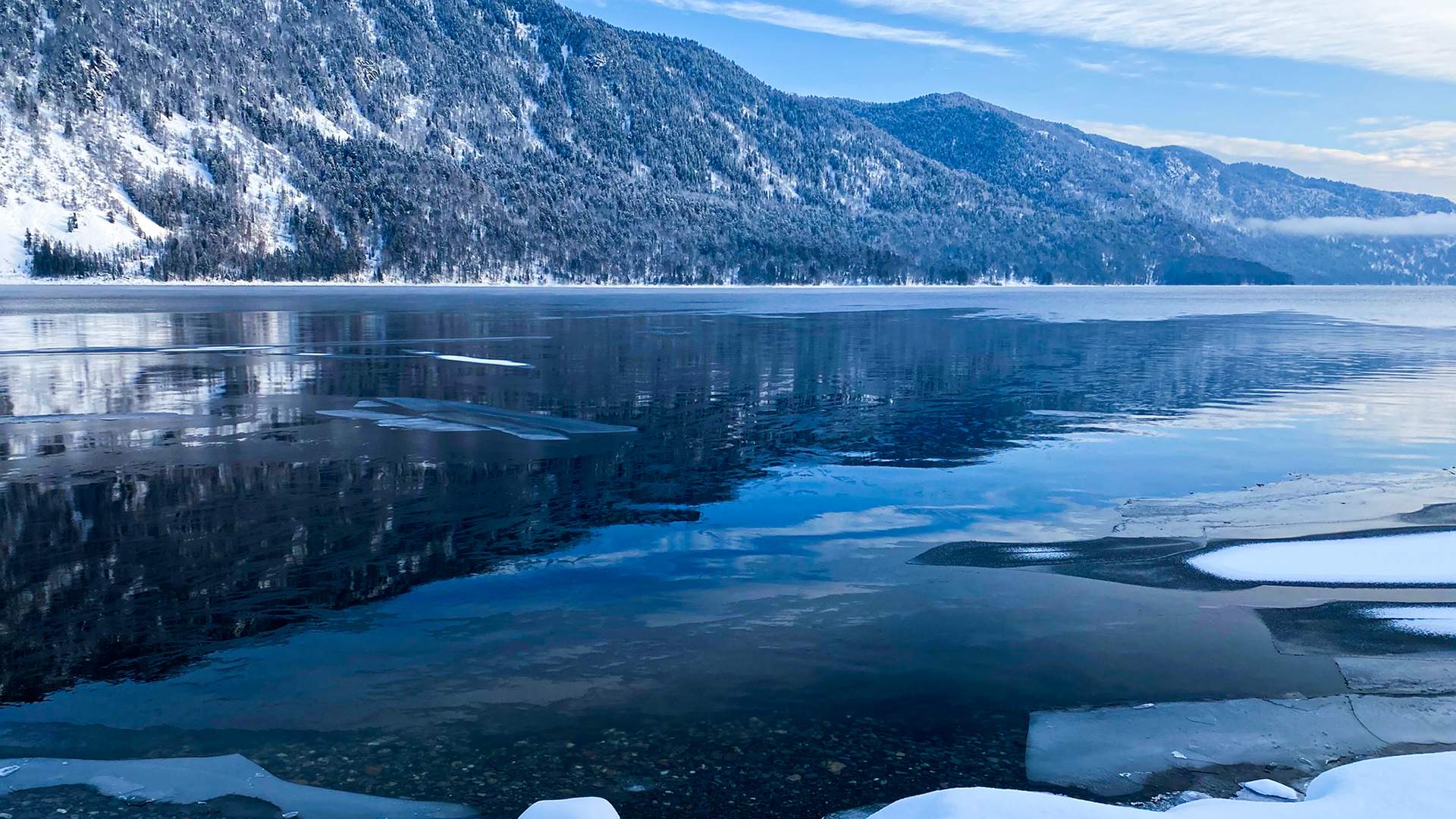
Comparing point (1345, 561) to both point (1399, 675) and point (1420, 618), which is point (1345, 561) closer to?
point (1420, 618)

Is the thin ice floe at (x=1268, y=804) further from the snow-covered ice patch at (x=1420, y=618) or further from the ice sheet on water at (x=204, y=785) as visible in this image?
the snow-covered ice patch at (x=1420, y=618)

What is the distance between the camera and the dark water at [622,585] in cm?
790

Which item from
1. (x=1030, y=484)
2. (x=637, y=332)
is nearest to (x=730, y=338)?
(x=637, y=332)

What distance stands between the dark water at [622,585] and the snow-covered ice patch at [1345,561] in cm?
81

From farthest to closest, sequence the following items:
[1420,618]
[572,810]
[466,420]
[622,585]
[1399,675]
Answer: [466,420] → [622,585] → [1420,618] → [1399,675] → [572,810]

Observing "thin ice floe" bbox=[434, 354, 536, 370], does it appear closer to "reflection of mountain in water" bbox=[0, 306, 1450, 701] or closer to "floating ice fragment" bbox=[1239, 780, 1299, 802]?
"reflection of mountain in water" bbox=[0, 306, 1450, 701]

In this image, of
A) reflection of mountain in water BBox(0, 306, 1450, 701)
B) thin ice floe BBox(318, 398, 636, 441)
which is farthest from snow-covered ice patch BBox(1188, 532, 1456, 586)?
thin ice floe BBox(318, 398, 636, 441)

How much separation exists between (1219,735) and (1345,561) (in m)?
6.26

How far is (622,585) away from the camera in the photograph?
39.5 ft

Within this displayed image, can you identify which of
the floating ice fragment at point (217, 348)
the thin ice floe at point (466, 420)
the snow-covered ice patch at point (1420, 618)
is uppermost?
the floating ice fragment at point (217, 348)

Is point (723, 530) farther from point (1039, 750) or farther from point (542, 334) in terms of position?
point (542, 334)

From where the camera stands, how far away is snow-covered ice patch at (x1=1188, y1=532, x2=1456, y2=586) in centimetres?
1236

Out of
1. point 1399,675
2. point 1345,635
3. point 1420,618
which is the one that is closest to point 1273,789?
point 1399,675

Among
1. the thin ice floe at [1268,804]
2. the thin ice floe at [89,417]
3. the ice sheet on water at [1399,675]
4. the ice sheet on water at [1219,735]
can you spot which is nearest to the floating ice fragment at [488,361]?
the thin ice floe at [89,417]
